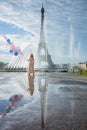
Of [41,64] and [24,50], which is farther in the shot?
[41,64]

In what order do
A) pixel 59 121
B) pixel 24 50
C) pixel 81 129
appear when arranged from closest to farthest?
pixel 81 129
pixel 59 121
pixel 24 50

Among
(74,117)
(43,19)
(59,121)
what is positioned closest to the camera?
(59,121)

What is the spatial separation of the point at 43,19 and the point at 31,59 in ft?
212

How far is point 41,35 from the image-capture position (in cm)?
9175

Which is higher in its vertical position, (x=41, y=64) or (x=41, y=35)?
(x=41, y=35)

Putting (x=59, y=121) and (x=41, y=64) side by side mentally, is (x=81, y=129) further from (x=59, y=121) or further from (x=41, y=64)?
(x=41, y=64)

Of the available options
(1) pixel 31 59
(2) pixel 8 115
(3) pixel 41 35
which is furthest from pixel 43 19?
(2) pixel 8 115

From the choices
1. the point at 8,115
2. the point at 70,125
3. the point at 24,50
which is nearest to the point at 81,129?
the point at 70,125

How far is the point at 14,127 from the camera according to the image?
17.8 feet

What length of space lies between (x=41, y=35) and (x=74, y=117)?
86082mm

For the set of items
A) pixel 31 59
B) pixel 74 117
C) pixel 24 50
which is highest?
pixel 24 50

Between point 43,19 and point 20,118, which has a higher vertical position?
point 43,19

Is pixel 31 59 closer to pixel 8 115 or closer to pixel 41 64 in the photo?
pixel 8 115

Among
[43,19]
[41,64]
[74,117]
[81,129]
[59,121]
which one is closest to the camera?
[81,129]
